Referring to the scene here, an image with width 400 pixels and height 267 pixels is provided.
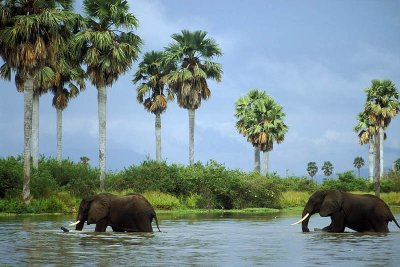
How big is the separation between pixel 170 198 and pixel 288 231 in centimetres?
2546

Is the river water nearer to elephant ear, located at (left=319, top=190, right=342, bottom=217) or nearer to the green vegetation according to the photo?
elephant ear, located at (left=319, top=190, right=342, bottom=217)

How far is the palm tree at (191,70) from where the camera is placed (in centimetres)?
7031

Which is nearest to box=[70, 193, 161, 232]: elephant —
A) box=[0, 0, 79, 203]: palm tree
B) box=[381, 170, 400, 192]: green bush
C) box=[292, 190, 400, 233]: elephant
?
box=[292, 190, 400, 233]: elephant

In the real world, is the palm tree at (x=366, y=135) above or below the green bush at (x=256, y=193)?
above

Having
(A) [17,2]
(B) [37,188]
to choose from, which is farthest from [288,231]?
(A) [17,2]

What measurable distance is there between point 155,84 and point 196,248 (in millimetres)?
55568

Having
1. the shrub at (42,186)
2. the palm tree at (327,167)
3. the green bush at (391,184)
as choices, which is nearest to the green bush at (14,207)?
the shrub at (42,186)

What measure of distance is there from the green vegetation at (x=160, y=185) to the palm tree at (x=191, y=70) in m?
11.4

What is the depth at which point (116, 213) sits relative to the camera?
78.8ft

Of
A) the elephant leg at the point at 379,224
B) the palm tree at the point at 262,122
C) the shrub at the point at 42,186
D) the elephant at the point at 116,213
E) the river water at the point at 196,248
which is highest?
the palm tree at the point at 262,122

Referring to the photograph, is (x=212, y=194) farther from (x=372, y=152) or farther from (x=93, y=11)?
(x=372, y=152)

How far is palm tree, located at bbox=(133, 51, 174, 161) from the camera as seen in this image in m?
73.2

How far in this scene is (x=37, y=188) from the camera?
45.8 metres

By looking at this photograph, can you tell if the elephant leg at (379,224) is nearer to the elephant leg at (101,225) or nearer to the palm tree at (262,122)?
the elephant leg at (101,225)
